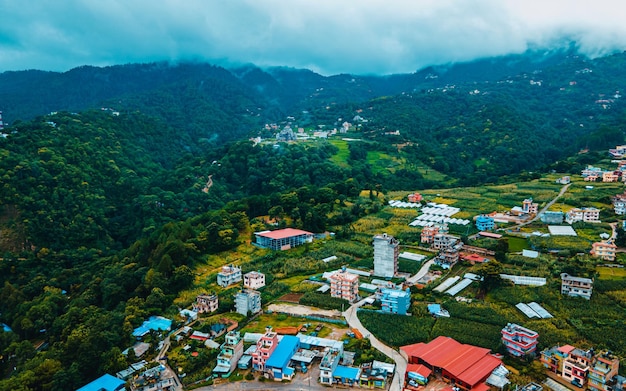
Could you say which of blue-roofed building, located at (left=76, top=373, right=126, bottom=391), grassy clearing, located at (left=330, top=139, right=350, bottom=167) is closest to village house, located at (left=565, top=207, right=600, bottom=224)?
grassy clearing, located at (left=330, top=139, right=350, bottom=167)

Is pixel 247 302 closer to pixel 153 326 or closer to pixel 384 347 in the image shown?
pixel 153 326

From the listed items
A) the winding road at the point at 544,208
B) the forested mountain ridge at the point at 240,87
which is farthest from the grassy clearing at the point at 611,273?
the forested mountain ridge at the point at 240,87

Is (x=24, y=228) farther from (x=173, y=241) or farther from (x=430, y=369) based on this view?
(x=430, y=369)

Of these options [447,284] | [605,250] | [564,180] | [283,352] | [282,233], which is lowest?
[283,352]

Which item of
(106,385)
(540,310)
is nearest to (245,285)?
(106,385)

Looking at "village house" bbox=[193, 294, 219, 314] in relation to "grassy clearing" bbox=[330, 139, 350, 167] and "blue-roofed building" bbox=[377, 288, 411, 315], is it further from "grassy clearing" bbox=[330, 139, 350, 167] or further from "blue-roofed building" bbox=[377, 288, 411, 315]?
"grassy clearing" bbox=[330, 139, 350, 167]
